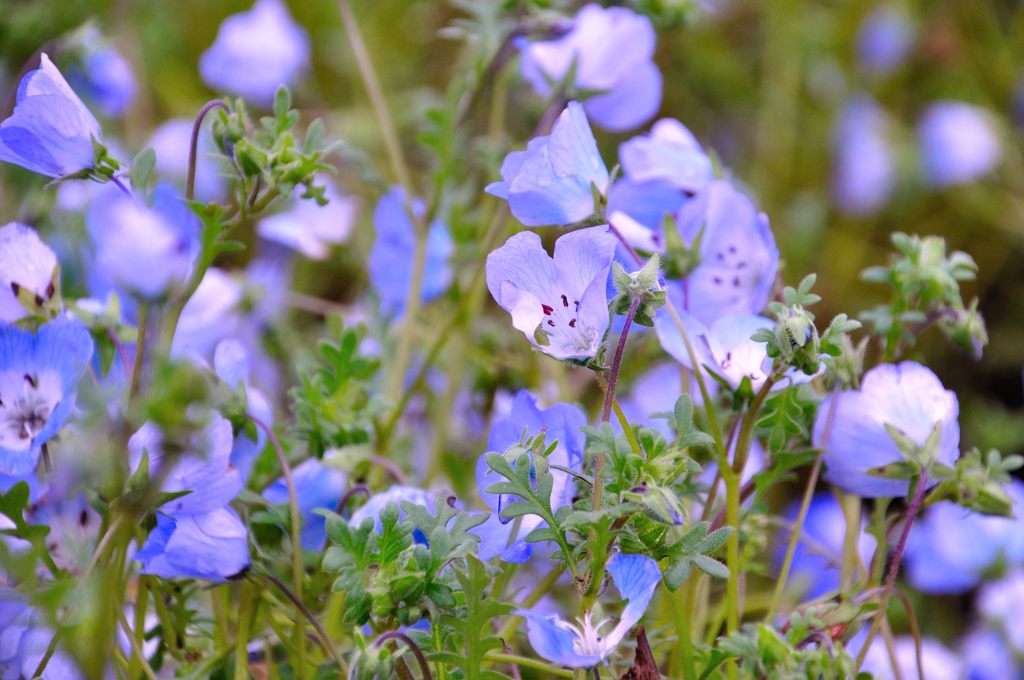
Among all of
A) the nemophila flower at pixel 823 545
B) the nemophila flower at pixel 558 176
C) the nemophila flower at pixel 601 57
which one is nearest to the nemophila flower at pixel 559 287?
the nemophila flower at pixel 558 176

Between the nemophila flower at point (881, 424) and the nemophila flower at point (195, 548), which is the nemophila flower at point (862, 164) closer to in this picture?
the nemophila flower at point (881, 424)

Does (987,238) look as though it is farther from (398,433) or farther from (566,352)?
(566,352)

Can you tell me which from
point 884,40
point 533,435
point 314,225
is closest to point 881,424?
point 533,435

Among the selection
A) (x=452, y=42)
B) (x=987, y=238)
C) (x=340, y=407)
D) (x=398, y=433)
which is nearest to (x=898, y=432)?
(x=340, y=407)

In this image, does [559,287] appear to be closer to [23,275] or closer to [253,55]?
[23,275]

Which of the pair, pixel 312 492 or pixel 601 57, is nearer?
pixel 312 492
